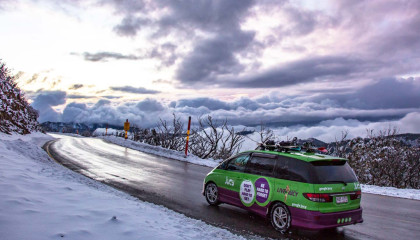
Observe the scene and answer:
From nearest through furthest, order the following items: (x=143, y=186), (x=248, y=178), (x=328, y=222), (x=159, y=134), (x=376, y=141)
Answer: (x=328, y=222) < (x=248, y=178) < (x=143, y=186) < (x=376, y=141) < (x=159, y=134)

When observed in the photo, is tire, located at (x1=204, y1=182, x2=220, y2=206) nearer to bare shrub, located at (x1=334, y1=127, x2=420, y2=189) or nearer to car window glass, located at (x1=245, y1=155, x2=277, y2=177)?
car window glass, located at (x1=245, y1=155, x2=277, y2=177)

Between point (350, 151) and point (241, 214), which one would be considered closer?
point (241, 214)

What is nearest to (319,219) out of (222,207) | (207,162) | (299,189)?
(299,189)

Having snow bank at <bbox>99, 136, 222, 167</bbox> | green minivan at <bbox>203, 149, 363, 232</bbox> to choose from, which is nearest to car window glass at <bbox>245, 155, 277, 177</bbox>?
green minivan at <bbox>203, 149, 363, 232</bbox>

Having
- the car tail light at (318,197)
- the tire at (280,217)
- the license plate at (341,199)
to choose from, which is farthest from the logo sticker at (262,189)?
the license plate at (341,199)

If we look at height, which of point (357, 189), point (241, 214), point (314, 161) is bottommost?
point (241, 214)

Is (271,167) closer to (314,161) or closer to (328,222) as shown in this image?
(314,161)

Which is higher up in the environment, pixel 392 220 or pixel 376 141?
pixel 376 141

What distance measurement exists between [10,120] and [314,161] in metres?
30.7

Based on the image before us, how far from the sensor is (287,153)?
6.38 m

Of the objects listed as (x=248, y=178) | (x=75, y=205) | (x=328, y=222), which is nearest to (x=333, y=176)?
(x=328, y=222)

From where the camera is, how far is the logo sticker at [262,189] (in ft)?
20.9

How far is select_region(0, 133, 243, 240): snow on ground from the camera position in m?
4.44

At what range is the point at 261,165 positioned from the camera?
6.74 metres
